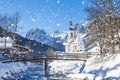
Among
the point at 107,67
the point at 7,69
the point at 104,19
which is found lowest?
the point at 7,69

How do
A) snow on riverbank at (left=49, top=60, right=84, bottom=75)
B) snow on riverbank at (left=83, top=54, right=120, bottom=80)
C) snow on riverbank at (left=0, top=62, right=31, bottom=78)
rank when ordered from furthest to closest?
1. snow on riverbank at (left=49, top=60, right=84, bottom=75)
2. snow on riverbank at (left=0, top=62, right=31, bottom=78)
3. snow on riverbank at (left=83, top=54, right=120, bottom=80)

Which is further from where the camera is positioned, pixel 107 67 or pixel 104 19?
pixel 104 19

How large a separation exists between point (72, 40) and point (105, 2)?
7655 centimetres

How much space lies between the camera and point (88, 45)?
404 ft

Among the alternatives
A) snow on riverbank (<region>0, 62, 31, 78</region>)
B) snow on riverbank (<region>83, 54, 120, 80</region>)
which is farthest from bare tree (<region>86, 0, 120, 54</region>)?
snow on riverbank (<region>0, 62, 31, 78</region>)

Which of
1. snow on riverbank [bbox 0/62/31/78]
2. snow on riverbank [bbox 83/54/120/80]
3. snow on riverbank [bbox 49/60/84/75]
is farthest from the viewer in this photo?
snow on riverbank [bbox 49/60/84/75]

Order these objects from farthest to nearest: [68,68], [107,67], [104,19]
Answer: [68,68] → [104,19] → [107,67]

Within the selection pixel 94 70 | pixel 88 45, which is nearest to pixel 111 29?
pixel 94 70

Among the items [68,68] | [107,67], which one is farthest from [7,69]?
[68,68]

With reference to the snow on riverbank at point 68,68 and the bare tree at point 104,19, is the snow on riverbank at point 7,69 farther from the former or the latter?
the bare tree at point 104,19

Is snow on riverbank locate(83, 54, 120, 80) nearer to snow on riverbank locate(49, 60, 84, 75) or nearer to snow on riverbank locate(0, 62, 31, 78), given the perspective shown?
snow on riverbank locate(49, 60, 84, 75)

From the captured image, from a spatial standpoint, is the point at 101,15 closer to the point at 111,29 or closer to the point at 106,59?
the point at 111,29

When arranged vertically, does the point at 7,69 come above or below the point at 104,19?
below

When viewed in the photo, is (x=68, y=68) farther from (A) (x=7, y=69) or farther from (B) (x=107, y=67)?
(B) (x=107, y=67)
